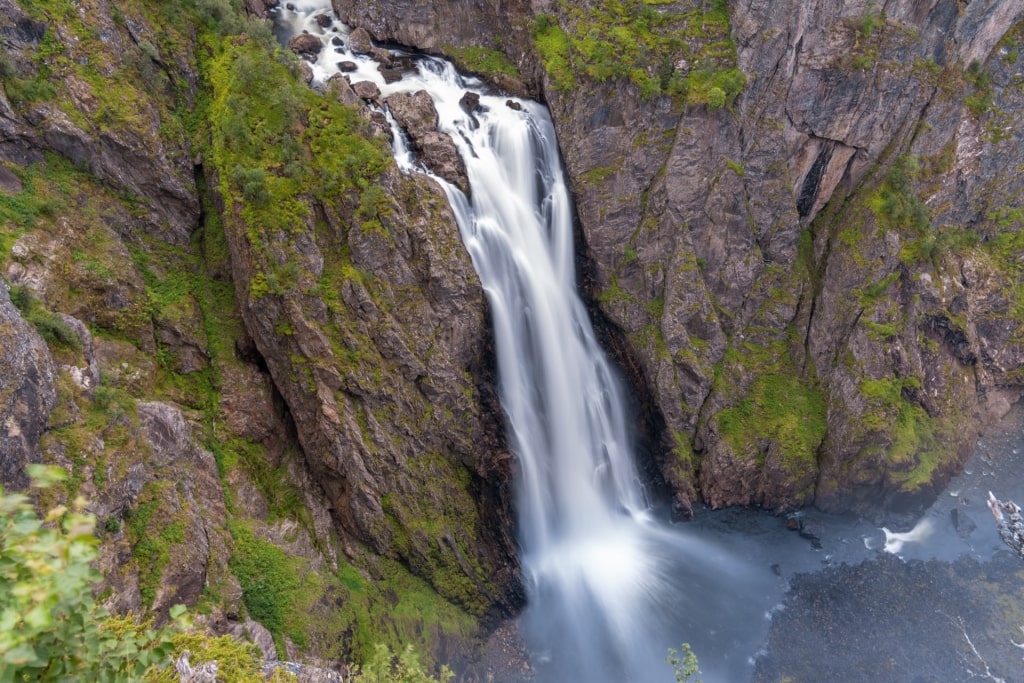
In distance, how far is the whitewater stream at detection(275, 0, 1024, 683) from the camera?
21.1 meters

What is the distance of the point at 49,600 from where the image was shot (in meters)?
3.17

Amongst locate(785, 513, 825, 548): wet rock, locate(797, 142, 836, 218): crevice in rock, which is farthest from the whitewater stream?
locate(797, 142, 836, 218): crevice in rock

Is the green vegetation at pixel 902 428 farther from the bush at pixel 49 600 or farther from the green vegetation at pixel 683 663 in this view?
the bush at pixel 49 600

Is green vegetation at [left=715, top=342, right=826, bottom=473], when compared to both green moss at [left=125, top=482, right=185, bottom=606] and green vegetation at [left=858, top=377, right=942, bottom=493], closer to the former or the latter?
green vegetation at [left=858, top=377, right=942, bottom=493]

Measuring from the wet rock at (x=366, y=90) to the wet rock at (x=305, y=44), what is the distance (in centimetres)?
336

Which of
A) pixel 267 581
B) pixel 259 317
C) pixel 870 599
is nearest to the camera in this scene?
pixel 267 581

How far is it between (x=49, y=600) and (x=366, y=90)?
23329 mm

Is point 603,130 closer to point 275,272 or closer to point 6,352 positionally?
point 275,272

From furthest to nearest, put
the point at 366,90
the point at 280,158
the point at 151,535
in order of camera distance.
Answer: the point at 366,90
the point at 280,158
the point at 151,535

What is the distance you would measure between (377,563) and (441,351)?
299 inches

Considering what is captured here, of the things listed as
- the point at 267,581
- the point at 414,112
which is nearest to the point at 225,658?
the point at 267,581

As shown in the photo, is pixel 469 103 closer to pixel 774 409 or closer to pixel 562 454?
pixel 562 454

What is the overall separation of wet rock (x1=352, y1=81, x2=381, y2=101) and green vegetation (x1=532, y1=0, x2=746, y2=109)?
738 centimetres

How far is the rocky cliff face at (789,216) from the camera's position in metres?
23.6
